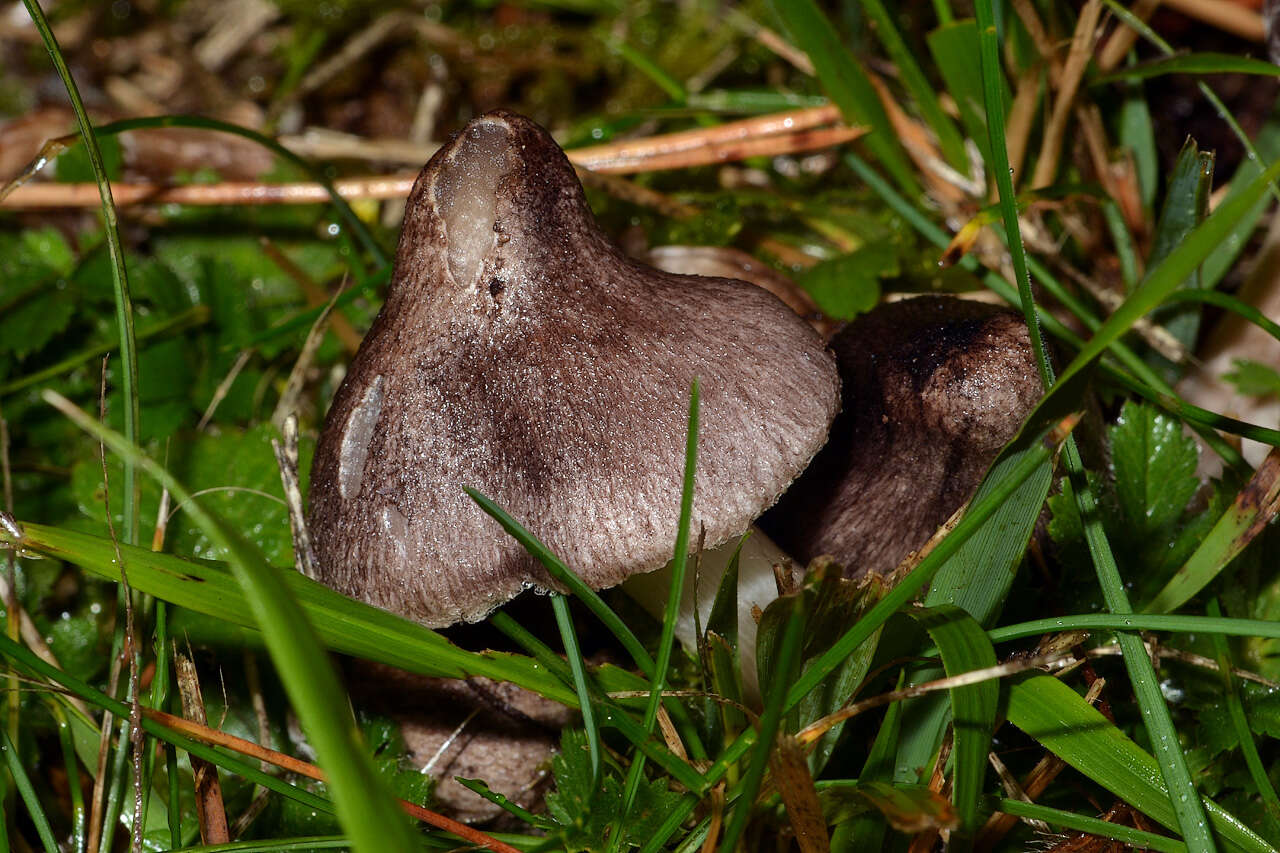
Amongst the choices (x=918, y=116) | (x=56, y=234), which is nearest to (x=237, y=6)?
(x=56, y=234)

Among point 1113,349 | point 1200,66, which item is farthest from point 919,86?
point 1113,349

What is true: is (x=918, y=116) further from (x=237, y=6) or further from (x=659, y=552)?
(x=237, y=6)

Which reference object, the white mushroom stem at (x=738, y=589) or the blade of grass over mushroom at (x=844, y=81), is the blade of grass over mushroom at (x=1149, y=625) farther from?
the blade of grass over mushroom at (x=844, y=81)

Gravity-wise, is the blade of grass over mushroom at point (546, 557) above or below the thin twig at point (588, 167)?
below

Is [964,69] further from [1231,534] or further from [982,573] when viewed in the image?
[982,573]

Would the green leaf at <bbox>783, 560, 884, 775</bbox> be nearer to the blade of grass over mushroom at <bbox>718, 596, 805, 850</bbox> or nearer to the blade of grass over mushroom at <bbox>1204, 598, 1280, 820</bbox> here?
the blade of grass over mushroom at <bbox>718, 596, 805, 850</bbox>

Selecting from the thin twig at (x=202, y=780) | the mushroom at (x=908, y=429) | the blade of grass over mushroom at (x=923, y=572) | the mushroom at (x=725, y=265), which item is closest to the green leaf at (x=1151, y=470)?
the mushroom at (x=908, y=429)

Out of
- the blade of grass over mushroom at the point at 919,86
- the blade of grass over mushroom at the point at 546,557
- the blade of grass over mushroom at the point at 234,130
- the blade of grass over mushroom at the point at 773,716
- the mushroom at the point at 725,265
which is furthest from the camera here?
the mushroom at the point at 725,265

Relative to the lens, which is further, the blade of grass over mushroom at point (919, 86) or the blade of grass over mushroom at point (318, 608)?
the blade of grass over mushroom at point (919, 86)
